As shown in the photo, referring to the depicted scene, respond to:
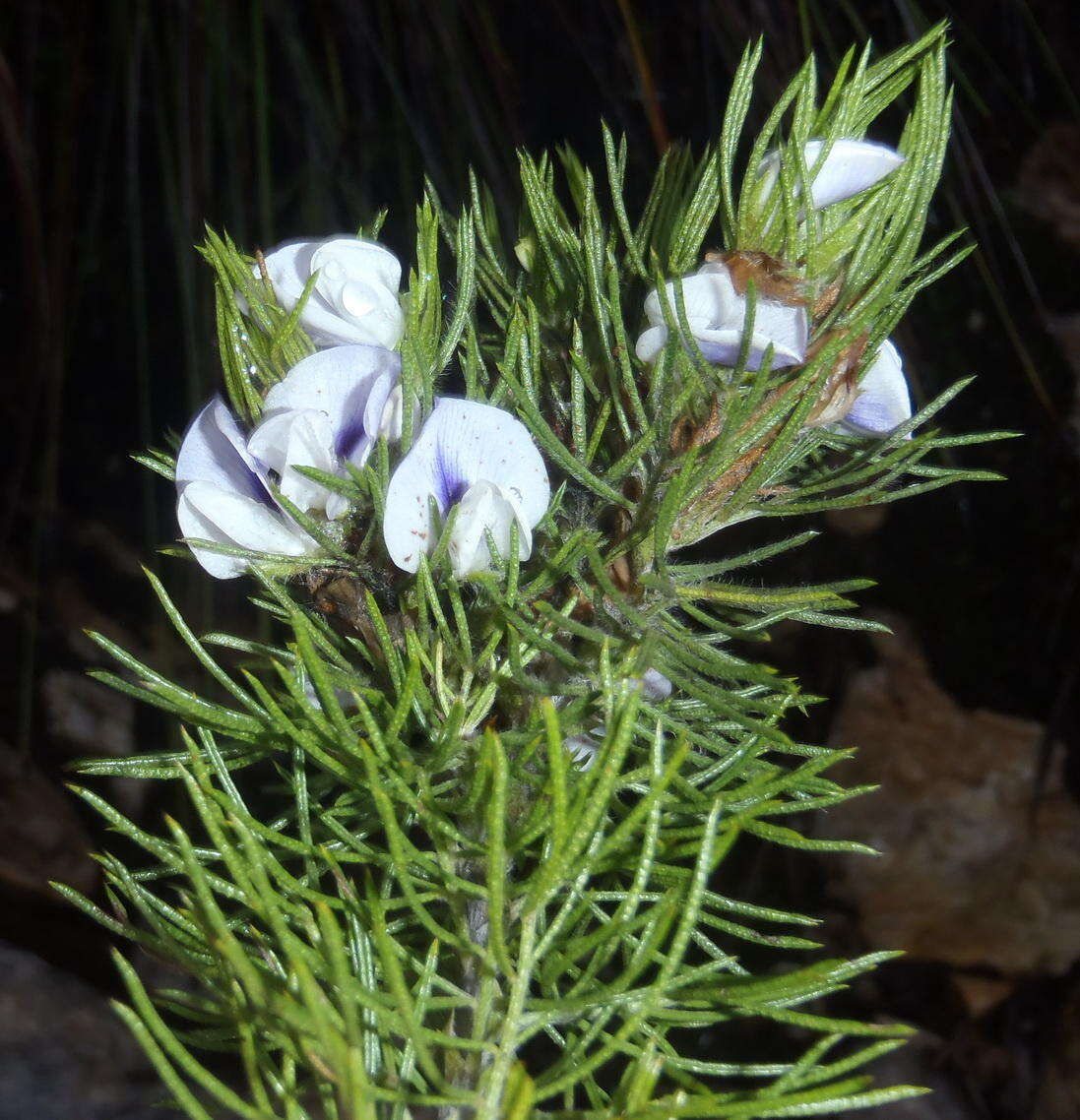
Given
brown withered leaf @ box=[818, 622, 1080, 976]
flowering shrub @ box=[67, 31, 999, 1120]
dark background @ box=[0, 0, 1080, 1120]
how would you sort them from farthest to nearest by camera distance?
brown withered leaf @ box=[818, 622, 1080, 976], dark background @ box=[0, 0, 1080, 1120], flowering shrub @ box=[67, 31, 999, 1120]

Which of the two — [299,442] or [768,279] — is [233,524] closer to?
[299,442]

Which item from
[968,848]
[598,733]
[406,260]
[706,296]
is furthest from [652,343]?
Answer: [968,848]

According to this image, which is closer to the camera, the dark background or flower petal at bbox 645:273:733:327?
flower petal at bbox 645:273:733:327

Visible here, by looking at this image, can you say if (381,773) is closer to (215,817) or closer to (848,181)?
(215,817)

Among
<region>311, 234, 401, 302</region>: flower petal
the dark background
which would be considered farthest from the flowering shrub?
the dark background

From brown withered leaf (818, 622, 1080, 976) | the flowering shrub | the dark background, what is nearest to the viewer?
the flowering shrub

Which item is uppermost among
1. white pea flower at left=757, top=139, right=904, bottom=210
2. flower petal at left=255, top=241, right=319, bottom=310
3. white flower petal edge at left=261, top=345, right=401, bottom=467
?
white pea flower at left=757, top=139, right=904, bottom=210

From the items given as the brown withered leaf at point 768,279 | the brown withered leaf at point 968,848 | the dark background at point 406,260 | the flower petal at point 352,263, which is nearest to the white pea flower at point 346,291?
the flower petal at point 352,263

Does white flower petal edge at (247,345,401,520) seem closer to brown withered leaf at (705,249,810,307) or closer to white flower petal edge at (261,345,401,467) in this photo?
white flower petal edge at (261,345,401,467)

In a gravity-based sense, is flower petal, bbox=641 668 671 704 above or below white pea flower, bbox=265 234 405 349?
below

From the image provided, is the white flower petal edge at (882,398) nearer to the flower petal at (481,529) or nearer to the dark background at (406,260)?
the flower petal at (481,529)
